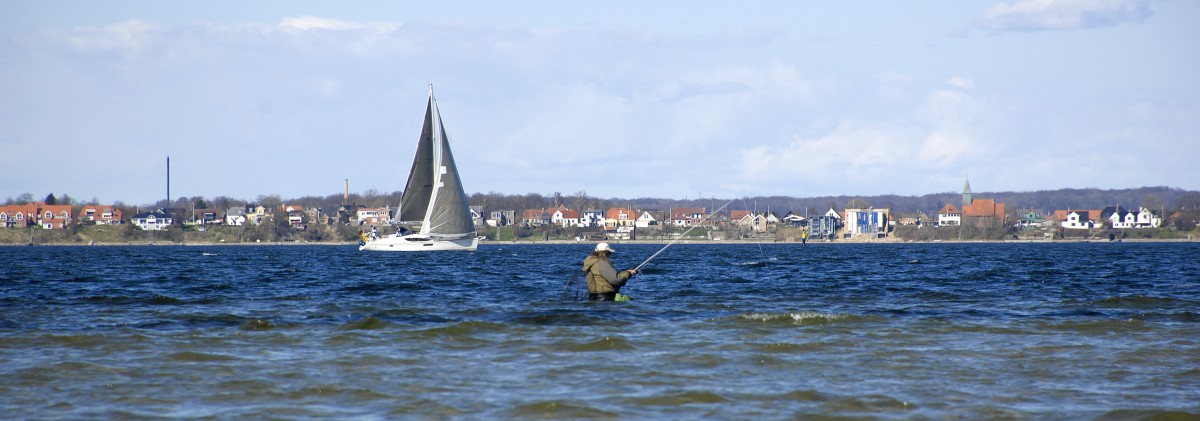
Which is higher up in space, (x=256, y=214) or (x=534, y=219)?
(x=256, y=214)

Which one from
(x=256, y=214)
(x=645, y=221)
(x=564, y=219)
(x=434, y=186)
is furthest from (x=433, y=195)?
(x=256, y=214)

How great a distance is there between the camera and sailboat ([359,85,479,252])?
75812 mm

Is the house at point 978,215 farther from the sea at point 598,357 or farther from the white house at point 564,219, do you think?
the sea at point 598,357

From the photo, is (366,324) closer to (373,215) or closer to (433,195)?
(433,195)

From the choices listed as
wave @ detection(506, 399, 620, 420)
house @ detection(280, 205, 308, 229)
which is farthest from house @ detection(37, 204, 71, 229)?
wave @ detection(506, 399, 620, 420)

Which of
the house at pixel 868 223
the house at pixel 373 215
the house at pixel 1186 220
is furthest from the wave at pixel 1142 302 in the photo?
the house at pixel 373 215

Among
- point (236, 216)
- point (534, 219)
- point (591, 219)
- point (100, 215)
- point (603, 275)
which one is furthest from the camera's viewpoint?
point (591, 219)

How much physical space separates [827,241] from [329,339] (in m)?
177

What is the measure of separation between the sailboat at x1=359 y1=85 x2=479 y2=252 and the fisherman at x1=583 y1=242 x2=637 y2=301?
178 ft

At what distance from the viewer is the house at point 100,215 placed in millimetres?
181375

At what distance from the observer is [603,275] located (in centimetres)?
2138

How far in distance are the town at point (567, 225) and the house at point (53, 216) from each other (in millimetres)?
159

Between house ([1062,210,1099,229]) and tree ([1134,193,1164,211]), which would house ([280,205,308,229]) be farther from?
tree ([1134,193,1164,211])

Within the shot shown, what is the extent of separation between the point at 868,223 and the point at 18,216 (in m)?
139
